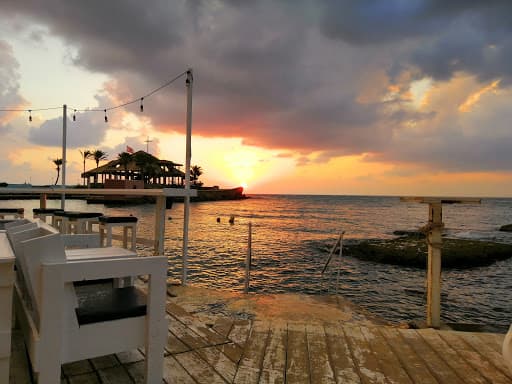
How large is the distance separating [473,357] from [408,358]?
52 centimetres

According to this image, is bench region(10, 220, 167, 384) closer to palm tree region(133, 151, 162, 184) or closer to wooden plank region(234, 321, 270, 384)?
wooden plank region(234, 321, 270, 384)

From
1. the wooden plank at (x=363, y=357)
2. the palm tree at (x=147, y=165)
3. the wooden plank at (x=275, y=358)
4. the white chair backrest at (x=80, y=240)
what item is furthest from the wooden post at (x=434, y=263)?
the palm tree at (x=147, y=165)

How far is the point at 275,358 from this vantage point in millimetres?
2189

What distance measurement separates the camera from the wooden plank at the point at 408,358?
6.63ft

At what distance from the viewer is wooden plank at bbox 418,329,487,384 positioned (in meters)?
2.05

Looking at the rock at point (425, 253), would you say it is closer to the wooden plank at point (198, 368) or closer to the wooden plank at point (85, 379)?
the wooden plank at point (198, 368)

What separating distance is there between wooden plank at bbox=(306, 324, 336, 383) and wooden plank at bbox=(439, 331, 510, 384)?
103 cm

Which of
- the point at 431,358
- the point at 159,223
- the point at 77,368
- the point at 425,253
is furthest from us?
the point at 425,253

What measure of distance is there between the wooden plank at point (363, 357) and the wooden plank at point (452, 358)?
530mm

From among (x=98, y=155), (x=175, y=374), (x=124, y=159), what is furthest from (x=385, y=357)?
(x=98, y=155)

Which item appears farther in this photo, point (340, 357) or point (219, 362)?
point (340, 357)

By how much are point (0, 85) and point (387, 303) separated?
10857 millimetres

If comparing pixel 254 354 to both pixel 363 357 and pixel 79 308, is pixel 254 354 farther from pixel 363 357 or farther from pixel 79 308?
pixel 79 308

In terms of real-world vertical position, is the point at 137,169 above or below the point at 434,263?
above
